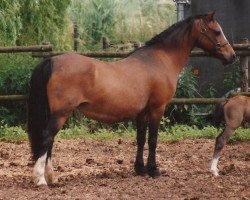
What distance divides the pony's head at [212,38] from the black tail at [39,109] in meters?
2.08

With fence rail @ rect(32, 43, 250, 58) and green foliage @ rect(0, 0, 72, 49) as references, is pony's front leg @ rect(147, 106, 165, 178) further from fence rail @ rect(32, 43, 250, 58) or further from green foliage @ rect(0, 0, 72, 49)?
green foliage @ rect(0, 0, 72, 49)

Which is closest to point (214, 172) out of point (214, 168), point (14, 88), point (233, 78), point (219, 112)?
point (214, 168)

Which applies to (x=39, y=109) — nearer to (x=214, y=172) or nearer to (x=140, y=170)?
(x=140, y=170)

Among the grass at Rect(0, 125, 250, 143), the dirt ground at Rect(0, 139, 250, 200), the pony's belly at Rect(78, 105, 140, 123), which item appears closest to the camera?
the dirt ground at Rect(0, 139, 250, 200)

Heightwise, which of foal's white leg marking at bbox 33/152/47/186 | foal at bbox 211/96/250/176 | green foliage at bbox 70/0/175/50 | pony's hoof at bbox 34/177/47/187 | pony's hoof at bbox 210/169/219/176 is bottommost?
green foliage at bbox 70/0/175/50

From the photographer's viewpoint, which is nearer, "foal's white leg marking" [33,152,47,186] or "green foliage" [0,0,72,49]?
"foal's white leg marking" [33,152,47,186]

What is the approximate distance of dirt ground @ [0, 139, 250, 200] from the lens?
20.7 ft

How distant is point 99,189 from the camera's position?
6.55 metres

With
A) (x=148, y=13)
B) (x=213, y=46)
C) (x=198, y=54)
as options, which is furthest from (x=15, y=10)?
(x=148, y=13)

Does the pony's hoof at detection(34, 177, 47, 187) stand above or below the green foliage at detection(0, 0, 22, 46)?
below

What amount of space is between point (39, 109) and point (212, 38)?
242cm

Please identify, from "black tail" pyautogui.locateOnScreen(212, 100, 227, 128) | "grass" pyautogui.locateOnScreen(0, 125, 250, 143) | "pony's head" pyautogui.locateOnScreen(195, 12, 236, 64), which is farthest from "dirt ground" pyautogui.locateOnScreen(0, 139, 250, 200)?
"pony's head" pyautogui.locateOnScreen(195, 12, 236, 64)

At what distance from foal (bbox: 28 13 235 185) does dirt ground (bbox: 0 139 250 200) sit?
1.36 ft

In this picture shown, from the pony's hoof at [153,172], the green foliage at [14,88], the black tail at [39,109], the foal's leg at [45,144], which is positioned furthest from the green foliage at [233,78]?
the foal's leg at [45,144]
